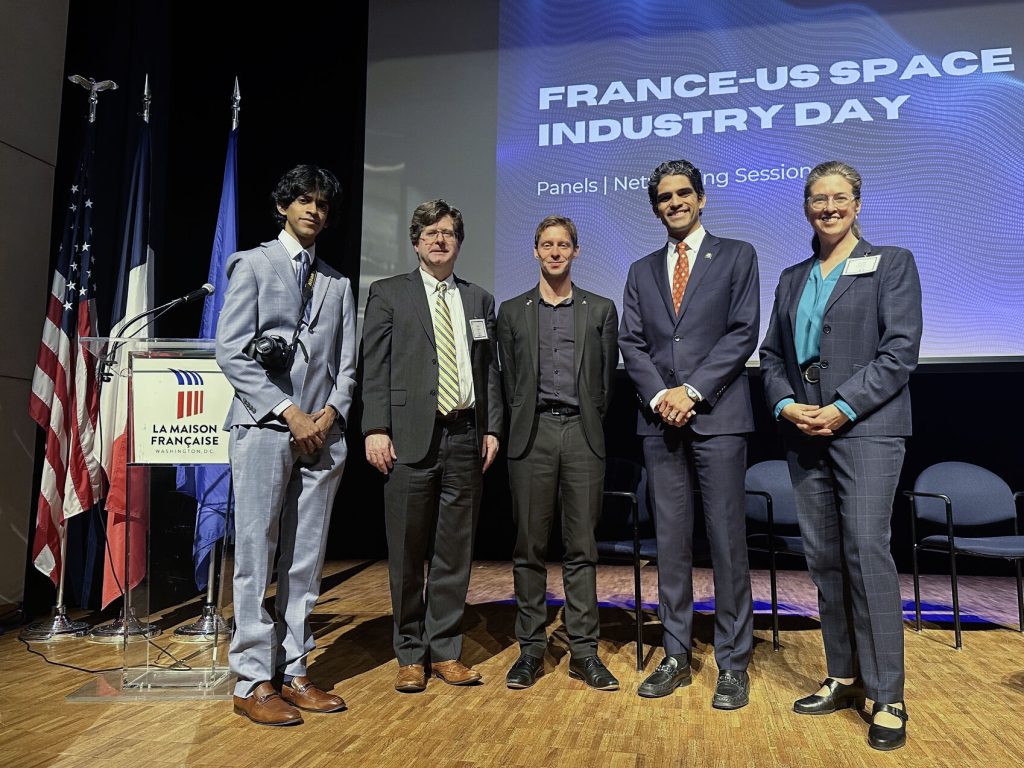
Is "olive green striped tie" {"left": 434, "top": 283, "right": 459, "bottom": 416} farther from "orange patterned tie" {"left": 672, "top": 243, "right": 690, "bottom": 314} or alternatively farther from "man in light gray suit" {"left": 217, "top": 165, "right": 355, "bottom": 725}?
"orange patterned tie" {"left": 672, "top": 243, "right": 690, "bottom": 314}

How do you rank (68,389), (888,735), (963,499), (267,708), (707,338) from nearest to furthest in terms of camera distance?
1. (888,735)
2. (267,708)
3. (707,338)
4. (68,389)
5. (963,499)

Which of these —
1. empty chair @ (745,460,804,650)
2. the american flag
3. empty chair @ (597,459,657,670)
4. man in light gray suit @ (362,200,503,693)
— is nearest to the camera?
man in light gray suit @ (362,200,503,693)

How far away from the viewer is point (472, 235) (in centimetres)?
498

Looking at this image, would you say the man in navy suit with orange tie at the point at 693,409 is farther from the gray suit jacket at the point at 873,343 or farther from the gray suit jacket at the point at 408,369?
the gray suit jacket at the point at 408,369

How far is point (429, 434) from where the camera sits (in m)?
2.80

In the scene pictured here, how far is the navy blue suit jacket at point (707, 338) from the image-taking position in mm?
2705

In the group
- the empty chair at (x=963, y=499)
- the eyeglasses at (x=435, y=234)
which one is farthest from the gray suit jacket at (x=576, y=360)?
the empty chair at (x=963, y=499)

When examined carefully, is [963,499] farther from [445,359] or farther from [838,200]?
[445,359]

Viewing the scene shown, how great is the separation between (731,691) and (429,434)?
1357 millimetres

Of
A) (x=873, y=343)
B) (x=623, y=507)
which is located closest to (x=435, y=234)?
(x=873, y=343)

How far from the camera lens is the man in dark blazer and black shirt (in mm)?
2887

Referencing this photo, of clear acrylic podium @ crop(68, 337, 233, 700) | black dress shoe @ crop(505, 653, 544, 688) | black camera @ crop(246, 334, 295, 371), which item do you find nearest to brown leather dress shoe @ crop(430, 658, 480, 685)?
black dress shoe @ crop(505, 653, 544, 688)

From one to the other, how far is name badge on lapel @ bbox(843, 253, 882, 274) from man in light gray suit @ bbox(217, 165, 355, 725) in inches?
67.7

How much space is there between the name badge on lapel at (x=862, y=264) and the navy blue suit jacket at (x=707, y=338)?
331mm
